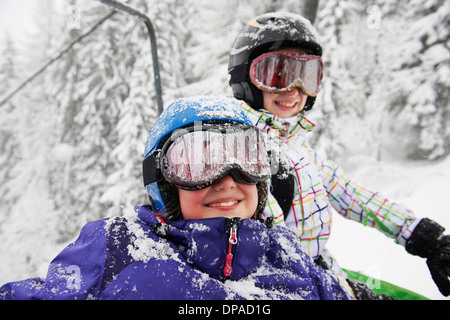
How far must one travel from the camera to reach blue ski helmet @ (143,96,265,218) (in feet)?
5.49

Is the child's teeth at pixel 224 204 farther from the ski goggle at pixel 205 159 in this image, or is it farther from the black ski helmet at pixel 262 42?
the black ski helmet at pixel 262 42

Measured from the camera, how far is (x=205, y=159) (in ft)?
5.33

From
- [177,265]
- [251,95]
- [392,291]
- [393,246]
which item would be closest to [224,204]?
[177,265]

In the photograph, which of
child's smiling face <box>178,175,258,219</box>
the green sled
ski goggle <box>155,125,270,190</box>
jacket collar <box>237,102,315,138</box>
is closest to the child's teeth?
child's smiling face <box>178,175,258,219</box>

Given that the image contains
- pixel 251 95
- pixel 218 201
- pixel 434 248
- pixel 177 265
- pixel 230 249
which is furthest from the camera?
pixel 251 95

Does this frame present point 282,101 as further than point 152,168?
Yes

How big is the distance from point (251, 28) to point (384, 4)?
741 inches

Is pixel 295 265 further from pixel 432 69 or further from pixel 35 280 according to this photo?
pixel 432 69

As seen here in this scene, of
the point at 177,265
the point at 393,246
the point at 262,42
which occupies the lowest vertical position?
the point at 393,246

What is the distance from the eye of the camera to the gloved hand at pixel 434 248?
2.09 metres

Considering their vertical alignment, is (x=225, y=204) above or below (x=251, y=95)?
below

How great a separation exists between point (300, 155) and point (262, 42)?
1043 millimetres

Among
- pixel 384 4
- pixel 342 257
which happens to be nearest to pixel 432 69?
pixel 384 4

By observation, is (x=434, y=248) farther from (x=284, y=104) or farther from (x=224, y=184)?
(x=224, y=184)
